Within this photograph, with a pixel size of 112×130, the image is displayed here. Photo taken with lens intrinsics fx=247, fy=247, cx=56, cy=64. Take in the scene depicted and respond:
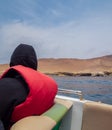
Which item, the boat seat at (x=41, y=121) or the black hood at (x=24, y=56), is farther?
the black hood at (x=24, y=56)

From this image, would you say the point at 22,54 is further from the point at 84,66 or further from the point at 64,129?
the point at 84,66

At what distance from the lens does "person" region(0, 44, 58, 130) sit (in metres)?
1.03

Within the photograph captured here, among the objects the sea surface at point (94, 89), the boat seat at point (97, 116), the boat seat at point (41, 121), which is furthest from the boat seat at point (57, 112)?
the sea surface at point (94, 89)

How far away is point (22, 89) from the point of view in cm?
108

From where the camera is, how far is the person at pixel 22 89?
3.38 feet

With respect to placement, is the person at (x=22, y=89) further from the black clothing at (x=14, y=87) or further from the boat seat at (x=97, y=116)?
the boat seat at (x=97, y=116)

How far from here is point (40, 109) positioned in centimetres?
120

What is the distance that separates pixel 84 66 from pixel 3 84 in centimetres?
4706

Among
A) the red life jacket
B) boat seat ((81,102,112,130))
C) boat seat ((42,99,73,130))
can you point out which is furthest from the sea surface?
the red life jacket

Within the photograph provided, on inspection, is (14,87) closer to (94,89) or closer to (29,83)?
(29,83)

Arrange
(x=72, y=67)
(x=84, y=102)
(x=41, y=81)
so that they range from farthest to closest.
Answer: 1. (x=72, y=67)
2. (x=84, y=102)
3. (x=41, y=81)

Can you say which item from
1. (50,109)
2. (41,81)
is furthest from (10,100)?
(50,109)

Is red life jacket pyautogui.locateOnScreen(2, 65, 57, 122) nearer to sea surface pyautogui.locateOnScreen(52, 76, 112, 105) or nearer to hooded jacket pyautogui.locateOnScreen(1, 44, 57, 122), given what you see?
hooded jacket pyautogui.locateOnScreen(1, 44, 57, 122)

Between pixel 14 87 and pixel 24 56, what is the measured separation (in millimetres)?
215
